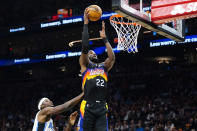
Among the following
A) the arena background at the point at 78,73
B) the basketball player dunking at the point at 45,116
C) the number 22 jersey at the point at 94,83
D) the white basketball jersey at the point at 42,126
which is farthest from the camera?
the arena background at the point at 78,73

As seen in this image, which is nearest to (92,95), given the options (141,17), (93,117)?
(93,117)

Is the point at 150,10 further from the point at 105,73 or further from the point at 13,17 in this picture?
the point at 13,17

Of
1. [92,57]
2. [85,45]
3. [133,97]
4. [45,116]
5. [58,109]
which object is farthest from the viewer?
[133,97]

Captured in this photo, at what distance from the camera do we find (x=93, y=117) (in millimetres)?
4578

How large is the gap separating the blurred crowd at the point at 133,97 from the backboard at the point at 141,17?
5596 mm

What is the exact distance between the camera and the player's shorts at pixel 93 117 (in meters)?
4.54

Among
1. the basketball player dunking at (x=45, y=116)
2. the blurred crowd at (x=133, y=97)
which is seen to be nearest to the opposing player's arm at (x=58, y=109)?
the basketball player dunking at (x=45, y=116)

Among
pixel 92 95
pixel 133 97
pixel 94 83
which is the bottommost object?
pixel 133 97

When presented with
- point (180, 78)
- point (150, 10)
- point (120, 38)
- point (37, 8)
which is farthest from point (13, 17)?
point (150, 10)

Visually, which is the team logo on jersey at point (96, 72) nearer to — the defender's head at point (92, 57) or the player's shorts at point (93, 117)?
the defender's head at point (92, 57)

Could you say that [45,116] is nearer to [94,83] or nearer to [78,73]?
[94,83]

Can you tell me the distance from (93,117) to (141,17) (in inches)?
131

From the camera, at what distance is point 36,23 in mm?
19219

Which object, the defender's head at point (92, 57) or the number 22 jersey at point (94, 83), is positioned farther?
the defender's head at point (92, 57)
